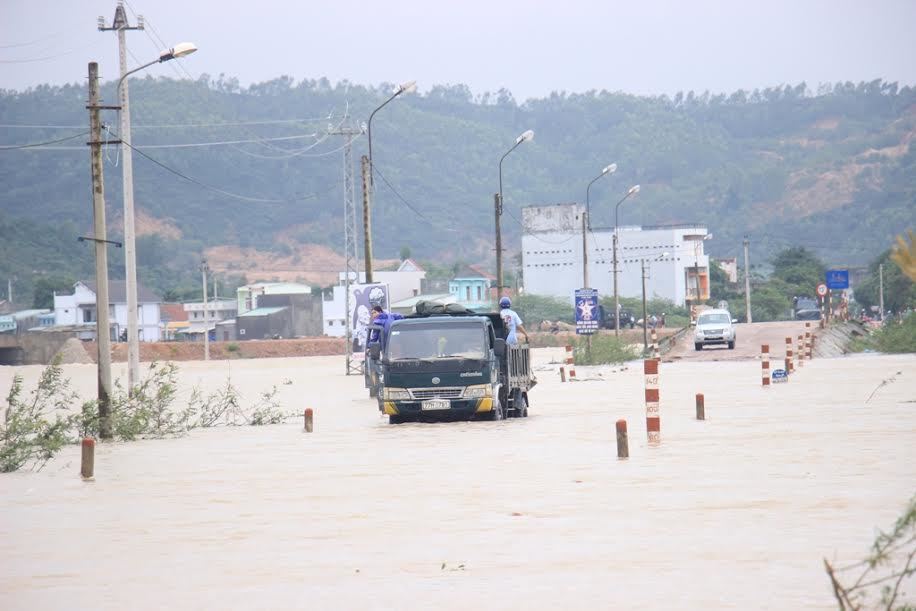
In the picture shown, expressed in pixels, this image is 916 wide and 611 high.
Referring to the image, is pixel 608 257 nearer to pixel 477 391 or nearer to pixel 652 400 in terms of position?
pixel 477 391

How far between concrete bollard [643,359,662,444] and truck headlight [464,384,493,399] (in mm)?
5891

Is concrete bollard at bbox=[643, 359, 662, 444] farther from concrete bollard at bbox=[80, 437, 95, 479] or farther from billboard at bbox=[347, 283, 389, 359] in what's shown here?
billboard at bbox=[347, 283, 389, 359]

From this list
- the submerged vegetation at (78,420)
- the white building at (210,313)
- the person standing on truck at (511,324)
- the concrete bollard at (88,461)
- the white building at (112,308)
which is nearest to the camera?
the concrete bollard at (88,461)

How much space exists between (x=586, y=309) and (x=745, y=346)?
1780cm

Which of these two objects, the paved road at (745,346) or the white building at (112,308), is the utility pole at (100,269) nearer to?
the paved road at (745,346)

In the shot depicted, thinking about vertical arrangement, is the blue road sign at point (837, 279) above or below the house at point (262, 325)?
above

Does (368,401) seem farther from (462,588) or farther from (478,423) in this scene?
(462,588)

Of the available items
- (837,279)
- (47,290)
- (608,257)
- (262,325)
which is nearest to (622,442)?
(837,279)

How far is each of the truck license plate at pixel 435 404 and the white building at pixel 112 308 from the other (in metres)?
110

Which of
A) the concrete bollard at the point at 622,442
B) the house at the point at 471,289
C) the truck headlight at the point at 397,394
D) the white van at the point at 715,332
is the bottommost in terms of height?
the concrete bollard at the point at 622,442

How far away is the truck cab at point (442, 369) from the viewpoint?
26094 mm

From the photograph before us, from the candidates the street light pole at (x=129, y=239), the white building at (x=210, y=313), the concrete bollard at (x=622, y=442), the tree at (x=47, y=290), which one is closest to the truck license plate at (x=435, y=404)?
the concrete bollard at (x=622, y=442)

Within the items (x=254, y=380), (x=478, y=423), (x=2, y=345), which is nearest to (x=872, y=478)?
(x=478, y=423)

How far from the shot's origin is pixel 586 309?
5441 cm
